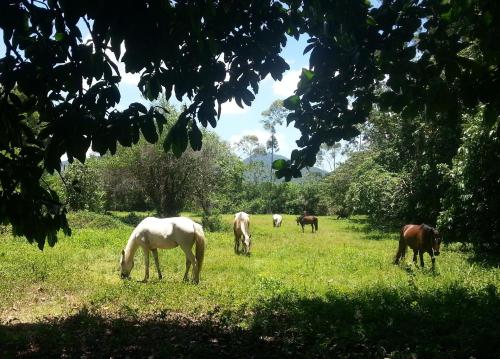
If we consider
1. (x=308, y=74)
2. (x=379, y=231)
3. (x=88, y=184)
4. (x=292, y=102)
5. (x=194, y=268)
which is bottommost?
(x=194, y=268)

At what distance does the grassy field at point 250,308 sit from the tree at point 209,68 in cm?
237

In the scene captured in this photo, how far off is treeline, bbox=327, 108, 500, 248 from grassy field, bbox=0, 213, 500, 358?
6.71 feet

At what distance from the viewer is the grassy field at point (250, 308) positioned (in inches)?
222

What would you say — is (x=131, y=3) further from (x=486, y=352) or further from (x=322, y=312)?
(x=322, y=312)

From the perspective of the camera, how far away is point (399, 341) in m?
5.59

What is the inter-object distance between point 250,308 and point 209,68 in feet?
16.9

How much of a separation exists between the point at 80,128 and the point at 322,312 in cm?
519

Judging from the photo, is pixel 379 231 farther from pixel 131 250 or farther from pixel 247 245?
pixel 131 250

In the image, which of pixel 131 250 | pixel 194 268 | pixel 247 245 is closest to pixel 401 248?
pixel 247 245

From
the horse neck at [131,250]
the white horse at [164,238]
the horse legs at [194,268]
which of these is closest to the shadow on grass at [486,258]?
the horse legs at [194,268]

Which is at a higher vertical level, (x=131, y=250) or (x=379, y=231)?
(x=131, y=250)

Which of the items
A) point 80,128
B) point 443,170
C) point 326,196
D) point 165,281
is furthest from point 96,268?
point 326,196

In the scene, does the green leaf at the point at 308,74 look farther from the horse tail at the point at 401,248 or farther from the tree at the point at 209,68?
the horse tail at the point at 401,248

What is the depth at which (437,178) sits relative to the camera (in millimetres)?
21938
